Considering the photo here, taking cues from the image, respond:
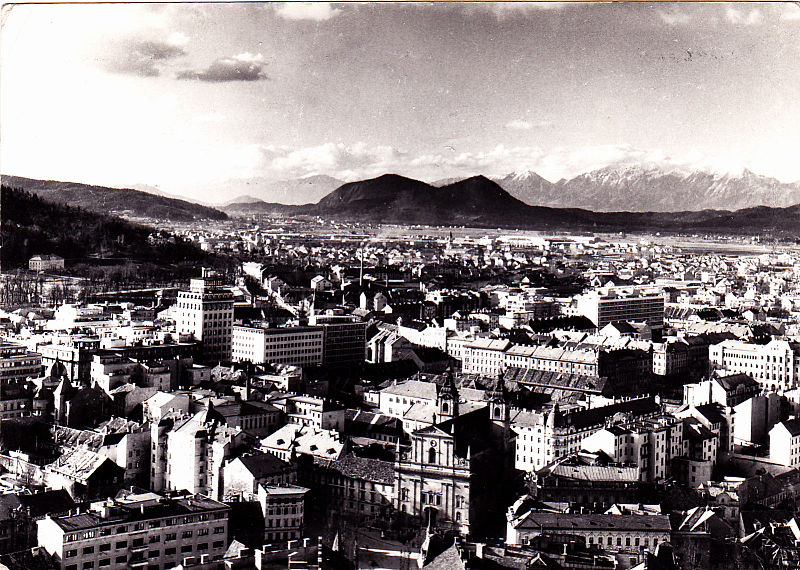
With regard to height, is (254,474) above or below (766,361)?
below

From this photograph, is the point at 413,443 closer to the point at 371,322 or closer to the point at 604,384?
the point at 604,384

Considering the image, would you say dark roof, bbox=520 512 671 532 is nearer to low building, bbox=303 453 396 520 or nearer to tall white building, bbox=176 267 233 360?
low building, bbox=303 453 396 520

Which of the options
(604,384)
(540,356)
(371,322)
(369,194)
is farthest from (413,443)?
(369,194)

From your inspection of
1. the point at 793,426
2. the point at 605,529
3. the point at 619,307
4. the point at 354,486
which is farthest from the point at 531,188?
the point at 605,529

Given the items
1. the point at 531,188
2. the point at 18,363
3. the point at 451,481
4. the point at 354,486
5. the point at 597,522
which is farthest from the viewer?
the point at 531,188

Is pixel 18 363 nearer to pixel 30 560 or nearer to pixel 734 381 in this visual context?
pixel 30 560

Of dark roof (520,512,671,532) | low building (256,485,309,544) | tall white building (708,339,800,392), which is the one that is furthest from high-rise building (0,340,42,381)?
tall white building (708,339,800,392)
